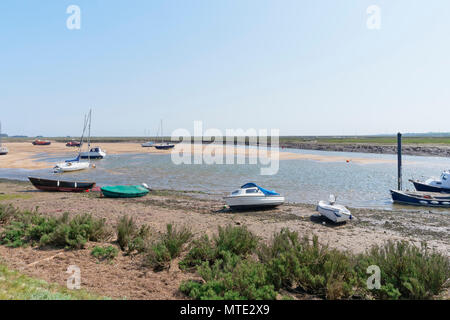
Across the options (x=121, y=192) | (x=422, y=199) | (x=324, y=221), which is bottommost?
(x=324, y=221)

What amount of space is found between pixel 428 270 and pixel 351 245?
4.61 metres

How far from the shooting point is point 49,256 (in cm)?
891

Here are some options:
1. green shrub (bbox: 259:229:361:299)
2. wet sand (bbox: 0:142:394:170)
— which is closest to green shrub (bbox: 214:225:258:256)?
green shrub (bbox: 259:229:361:299)

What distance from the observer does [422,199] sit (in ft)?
66.0

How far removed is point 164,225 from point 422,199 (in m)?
17.8

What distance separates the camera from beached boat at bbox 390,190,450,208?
19.9 meters

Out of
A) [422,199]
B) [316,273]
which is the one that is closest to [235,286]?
[316,273]

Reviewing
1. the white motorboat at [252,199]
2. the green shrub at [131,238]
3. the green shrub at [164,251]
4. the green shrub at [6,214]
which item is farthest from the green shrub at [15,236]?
the white motorboat at [252,199]

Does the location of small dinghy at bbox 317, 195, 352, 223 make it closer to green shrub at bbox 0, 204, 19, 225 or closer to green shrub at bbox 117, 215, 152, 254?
green shrub at bbox 117, 215, 152, 254

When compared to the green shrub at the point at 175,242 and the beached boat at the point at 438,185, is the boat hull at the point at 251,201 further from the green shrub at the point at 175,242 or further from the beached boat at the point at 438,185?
the beached boat at the point at 438,185

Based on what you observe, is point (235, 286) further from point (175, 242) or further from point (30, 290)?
point (30, 290)

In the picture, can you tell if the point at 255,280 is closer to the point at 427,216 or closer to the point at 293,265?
the point at 293,265
